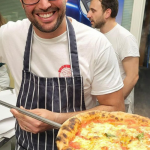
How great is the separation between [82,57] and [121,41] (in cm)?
87

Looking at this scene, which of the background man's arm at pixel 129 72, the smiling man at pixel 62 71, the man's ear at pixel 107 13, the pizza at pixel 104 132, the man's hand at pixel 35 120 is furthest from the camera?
the man's ear at pixel 107 13

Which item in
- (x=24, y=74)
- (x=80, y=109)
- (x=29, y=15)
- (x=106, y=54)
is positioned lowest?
(x=80, y=109)

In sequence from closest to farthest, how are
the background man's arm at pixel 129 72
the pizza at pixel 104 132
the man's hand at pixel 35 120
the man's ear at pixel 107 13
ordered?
the pizza at pixel 104 132
the man's hand at pixel 35 120
the background man's arm at pixel 129 72
the man's ear at pixel 107 13

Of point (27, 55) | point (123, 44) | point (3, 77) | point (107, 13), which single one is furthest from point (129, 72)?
point (3, 77)

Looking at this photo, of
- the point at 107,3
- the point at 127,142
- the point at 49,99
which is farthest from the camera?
the point at 107,3

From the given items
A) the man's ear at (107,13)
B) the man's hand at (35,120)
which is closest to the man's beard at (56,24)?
the man's hand at (35,120)

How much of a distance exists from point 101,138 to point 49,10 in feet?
2.06

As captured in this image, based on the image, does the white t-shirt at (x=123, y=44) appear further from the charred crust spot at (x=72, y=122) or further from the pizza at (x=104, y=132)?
the charred crust spot at (x=72, y=122)

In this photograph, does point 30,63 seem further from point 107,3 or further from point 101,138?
point 107,3

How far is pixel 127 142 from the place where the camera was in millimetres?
836

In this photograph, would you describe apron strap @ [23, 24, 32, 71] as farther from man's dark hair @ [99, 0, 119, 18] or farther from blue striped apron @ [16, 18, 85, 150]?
man's dark hair @ [99, 0, 119, 18]

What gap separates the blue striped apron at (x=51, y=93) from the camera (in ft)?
3.55

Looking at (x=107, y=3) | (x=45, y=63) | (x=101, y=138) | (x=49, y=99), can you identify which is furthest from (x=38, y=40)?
(x=107, y=3)

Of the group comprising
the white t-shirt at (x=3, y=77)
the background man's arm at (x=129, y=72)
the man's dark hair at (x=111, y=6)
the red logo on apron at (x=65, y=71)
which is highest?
the man's dark hair at (x=111, y=6)
